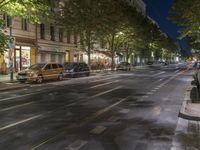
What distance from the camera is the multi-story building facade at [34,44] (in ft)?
132

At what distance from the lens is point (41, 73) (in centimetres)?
3016

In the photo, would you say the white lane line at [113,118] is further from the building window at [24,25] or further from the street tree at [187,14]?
the building window at [24,25]

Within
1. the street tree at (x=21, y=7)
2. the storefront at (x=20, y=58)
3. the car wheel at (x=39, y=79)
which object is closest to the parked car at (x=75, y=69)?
the storefront at (x=20, y=58)

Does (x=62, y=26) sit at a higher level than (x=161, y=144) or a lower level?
higher

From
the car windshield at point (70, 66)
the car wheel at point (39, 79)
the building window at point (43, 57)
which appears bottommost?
the car wheel at point (39, 79)

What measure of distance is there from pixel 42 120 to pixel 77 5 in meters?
36.7

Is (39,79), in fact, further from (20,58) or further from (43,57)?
(43,57)

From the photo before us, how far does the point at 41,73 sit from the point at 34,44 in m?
15.2

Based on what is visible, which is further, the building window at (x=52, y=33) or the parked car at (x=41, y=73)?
the building window at (x=52, y=33)

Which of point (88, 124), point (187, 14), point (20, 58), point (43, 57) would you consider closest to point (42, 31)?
point (43, 57)

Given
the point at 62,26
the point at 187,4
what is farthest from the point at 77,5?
the point at 187,4

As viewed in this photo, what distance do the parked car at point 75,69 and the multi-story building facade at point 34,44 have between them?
5795mm

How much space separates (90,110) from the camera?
13594 mm

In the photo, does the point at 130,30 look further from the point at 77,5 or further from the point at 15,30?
the point at 15,30
